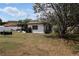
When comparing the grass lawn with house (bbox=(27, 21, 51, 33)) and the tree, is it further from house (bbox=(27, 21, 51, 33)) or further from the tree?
the tree

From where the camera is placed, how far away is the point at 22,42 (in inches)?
460

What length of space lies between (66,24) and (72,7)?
277 mm

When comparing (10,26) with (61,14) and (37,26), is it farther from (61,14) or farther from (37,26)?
(61,14)

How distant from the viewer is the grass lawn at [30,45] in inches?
459

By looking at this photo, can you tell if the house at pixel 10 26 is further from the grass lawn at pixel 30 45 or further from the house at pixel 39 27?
the house at pixel 39 27

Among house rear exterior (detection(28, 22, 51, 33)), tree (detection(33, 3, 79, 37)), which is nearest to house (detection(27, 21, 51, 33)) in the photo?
house rear exterior (detection(28, 22, 51, 33))

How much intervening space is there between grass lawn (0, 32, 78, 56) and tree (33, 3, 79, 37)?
234 mm

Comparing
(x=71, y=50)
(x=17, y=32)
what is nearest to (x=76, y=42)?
(x=71, y=50)

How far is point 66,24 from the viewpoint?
11.7 metres

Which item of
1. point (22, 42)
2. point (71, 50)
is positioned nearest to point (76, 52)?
point (71, 50)

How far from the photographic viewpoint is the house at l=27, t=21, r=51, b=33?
38.4 ft

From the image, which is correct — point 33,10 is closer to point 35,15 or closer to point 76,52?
point 35,15

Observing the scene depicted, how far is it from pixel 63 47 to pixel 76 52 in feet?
0.70

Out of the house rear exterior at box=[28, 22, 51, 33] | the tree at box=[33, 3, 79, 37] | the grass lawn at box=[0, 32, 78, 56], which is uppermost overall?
the tree at box=[33, 3, 79, 37]
